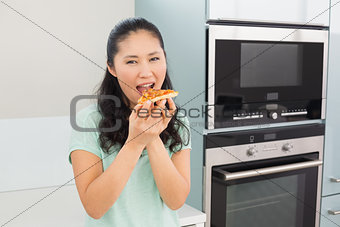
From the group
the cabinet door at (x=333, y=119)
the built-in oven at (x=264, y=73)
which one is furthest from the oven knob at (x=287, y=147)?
the cabinet door at (x=333, y=119)

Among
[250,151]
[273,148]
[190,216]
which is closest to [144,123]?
[190,216]

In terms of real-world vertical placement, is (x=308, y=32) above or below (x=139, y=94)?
above

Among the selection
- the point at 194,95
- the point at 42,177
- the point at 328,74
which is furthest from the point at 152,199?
the point at 328,74

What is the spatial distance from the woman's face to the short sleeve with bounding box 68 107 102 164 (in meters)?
0.14

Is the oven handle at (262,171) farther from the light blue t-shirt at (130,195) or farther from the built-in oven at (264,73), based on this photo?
the light blue t-shirt at (130,195)

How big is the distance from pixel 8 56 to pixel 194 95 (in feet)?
2.49

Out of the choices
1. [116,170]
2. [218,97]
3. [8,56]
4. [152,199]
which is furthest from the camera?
[8,56]

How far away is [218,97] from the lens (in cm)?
140

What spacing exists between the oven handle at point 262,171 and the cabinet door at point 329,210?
220 millimetres

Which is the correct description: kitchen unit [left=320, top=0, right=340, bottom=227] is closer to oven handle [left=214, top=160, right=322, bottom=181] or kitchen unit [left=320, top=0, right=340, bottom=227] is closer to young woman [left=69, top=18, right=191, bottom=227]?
oven handle [left=214, top=160, right=322, bottom=181]

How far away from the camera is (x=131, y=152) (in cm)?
96

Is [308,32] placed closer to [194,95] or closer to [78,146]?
[194,95]

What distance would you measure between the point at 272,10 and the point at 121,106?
29.2 inches

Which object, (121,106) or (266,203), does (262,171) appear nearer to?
(266,203)
